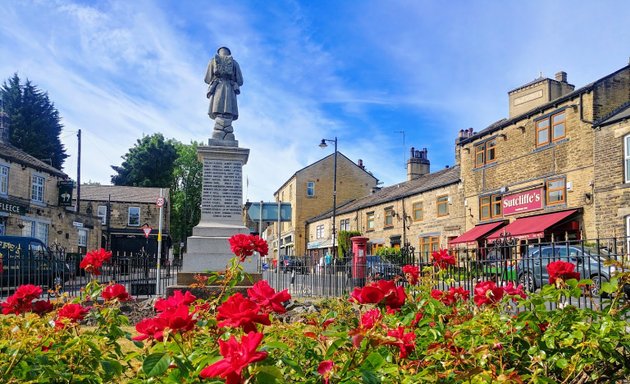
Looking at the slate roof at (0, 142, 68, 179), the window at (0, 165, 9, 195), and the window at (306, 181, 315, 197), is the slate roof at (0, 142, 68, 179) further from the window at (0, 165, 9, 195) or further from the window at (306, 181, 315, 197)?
the window at (306, 181, 315, 197)

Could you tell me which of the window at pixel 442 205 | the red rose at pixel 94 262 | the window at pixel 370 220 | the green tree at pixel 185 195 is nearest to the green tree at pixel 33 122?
the green tree at pixel 185 195

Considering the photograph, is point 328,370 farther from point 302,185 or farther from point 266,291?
point 302,185

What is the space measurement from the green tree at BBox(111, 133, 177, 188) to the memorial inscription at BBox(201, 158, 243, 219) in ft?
162

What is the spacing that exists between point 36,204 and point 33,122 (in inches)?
958

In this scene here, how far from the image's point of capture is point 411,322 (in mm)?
2908

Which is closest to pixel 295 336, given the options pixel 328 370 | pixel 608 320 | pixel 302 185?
pixel 328 370

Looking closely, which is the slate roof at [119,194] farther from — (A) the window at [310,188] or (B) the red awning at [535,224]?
(B) the red awning at [535,224]

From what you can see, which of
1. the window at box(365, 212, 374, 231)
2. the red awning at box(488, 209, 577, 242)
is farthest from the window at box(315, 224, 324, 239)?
the red awning at box(488, 209, 577, 242)

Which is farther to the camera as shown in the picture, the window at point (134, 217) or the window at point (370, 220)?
the window at point (134, 217)

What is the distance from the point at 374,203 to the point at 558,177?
1783cm

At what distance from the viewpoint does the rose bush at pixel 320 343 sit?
1752mm

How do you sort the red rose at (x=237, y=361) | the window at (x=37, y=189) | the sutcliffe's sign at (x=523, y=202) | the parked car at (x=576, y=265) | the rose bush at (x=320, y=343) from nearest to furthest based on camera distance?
the red rose at (x=237, y=361) → the rose bush at (x=320, y=343) → the parked car at (x=576, y=265) → the sutcliffe's sign at (x=523, y=202) → the window at (x=37, y=189)

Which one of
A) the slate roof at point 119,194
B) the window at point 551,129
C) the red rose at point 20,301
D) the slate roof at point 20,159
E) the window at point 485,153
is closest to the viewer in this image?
the red rose at point 20,301

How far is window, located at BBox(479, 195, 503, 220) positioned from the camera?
26781mm
